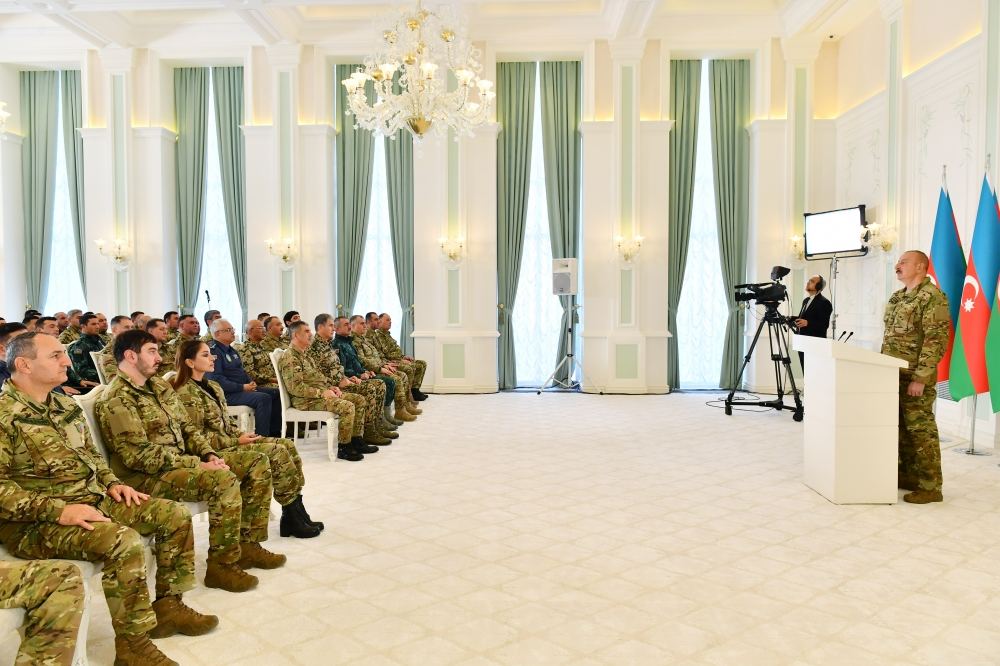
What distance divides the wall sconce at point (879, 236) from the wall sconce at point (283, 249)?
731 cm

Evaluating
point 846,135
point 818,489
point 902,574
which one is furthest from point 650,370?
point 902,574

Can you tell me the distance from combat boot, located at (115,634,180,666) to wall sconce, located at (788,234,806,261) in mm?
9471

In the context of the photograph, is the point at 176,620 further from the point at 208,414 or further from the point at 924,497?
the point at 924,497

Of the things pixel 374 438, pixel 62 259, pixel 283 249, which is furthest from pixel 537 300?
pixel 62 259

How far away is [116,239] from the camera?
10.4m

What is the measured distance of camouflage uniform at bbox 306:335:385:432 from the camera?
6746 mm

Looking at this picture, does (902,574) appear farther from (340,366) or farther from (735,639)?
(340,366)

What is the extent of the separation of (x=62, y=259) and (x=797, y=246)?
416 inches

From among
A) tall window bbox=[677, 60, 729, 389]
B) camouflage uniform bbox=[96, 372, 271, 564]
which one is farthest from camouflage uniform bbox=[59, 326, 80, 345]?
tall window bbox=[677, 60, 729, 389]

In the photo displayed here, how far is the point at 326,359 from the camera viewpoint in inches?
267

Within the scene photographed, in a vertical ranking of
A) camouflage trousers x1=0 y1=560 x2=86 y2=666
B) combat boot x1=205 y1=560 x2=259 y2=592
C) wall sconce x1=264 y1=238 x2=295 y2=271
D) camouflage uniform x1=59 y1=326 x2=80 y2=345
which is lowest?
combat boot x1=205 y1=560 x2=259 y2=592

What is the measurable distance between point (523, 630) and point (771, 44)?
9526mm

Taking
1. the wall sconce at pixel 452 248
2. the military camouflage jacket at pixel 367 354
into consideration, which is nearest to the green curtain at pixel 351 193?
the wall sconce at pixel 452 248

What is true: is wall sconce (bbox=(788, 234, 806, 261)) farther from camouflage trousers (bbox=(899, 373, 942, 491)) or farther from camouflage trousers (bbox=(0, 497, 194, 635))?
camouflage trousers (bbox=(0, 497, 194, 635))
